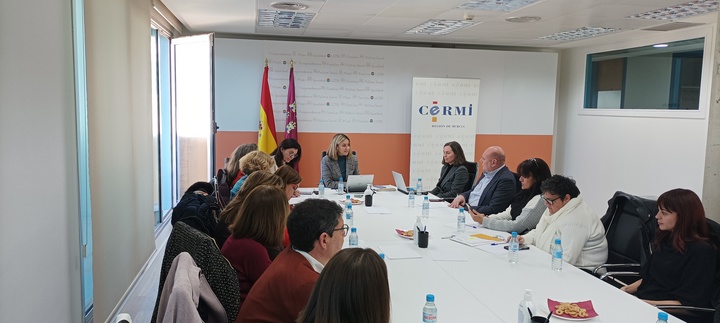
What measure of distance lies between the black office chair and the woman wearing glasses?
28 cm

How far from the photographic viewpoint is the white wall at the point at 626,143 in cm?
650

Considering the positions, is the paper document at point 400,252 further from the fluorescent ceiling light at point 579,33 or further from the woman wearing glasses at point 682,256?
the fluorescent ceiling light at point 579,33

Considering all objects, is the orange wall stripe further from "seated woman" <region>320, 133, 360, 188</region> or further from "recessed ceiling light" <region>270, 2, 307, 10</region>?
"recessed ceiling light" <region>270, 2, 307, 10</region>

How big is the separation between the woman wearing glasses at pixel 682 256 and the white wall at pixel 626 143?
13.4 ft

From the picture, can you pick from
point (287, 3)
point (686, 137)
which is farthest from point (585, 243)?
point (686, 137)

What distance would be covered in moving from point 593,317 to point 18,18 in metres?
2.81

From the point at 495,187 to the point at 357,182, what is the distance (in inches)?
56.4

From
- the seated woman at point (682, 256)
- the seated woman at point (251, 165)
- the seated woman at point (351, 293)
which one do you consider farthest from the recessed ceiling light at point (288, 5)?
the seated woman at point (351, 293)

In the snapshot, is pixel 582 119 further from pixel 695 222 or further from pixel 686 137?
pixel 695 222

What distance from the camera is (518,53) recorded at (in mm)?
8414

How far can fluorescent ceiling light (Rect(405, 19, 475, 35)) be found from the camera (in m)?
6.44

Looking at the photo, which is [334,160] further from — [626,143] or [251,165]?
[626,143]

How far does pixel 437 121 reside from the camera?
26.9 feet

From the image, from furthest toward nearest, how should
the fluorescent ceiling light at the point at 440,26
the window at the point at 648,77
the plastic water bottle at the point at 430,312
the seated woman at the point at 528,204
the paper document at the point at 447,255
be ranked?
the window at the point at 648,77 → the fluorescent ceiling light at the point at 440,26 → the seated woman at the point at 528,204 → the paper document at the point at 447,255 → the plastic water bottle at the point at 430,312
